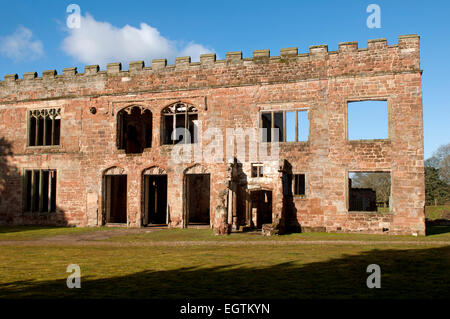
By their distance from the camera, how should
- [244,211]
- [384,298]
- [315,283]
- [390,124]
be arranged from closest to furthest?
1. [384,298]
2. [315,283]
3. [390,124]
4. [244,211]

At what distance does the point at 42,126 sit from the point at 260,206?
511 inches

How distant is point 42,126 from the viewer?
23.5m

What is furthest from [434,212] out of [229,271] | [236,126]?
[229,271]

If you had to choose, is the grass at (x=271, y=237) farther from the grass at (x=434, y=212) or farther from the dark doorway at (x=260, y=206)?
the grass at (x=434, y=212)

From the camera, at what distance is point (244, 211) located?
60.8ft

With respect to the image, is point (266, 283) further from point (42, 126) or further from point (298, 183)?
point (42, 126)

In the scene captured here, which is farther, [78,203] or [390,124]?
[78,203]

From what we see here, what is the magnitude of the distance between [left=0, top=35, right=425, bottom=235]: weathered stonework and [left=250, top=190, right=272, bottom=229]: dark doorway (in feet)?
7.18

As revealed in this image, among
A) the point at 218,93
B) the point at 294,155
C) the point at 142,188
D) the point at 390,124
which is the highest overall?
the point at 218,93

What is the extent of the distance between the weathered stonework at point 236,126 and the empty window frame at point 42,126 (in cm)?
37
